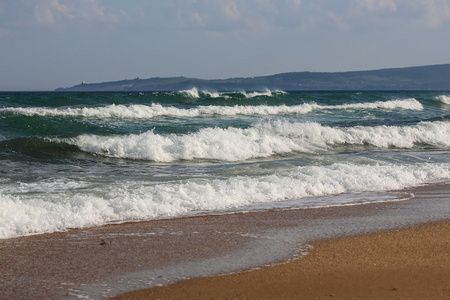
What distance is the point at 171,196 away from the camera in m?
8.20

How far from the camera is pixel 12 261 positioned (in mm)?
5387

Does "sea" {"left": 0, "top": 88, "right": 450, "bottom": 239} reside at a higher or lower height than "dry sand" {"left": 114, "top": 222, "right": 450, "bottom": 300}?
higher

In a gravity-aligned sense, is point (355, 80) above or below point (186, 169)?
above

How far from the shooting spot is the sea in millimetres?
7535

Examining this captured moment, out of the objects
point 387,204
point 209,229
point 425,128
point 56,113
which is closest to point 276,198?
point 387,204

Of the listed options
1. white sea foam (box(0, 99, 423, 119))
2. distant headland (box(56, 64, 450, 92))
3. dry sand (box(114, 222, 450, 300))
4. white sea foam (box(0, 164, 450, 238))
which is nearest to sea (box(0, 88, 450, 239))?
white sea foam (box(0, 164, 450, 238))

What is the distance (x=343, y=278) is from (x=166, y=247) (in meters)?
1.87

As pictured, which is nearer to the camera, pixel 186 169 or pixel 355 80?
pixel 186 169

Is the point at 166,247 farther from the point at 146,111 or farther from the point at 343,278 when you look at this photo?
the point at 146,111

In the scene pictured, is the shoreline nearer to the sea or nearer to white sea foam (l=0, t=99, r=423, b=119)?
the sea

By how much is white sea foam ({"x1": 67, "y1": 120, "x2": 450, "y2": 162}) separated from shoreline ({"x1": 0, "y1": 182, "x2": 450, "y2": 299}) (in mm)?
6551

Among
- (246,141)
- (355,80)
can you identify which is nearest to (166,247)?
(246,141)

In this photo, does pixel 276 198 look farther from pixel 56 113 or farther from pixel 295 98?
pixel 295 98

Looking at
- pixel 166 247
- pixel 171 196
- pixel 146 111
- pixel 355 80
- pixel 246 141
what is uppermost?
pixel 355 80
